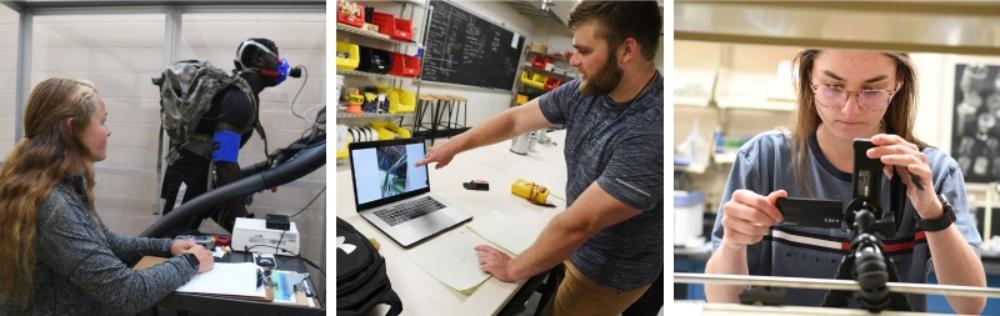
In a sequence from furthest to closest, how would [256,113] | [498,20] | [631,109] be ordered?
[256,113], [498,20], [631,109]

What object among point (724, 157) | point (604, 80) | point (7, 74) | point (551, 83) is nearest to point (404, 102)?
point (551, 83)

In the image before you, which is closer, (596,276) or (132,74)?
(596,276)

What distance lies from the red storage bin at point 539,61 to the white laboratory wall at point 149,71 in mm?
729

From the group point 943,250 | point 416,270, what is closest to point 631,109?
point 416,270

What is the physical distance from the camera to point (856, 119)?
5.25ft

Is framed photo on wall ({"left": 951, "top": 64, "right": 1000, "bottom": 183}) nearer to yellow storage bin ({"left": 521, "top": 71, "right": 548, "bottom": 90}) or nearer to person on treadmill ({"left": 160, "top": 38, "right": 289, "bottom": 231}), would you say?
yellow storage bin ({"left": 521, "top": 71, "right": 548, "bottom": 90})

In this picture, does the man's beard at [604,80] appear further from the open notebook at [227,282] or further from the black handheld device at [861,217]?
the open notebook at [227,282]

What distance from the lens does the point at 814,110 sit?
1647mm

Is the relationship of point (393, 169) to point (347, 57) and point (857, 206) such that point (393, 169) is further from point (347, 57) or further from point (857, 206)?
point (857, 206)

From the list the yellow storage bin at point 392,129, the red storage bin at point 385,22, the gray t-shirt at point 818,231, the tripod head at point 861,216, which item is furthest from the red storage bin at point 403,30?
the tripod head at point 861,216

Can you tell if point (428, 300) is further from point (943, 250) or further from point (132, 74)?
point (943, 250)

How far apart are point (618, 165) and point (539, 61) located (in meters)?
0.36

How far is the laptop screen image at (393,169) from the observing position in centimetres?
162

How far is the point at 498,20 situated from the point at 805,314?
1.17 m
